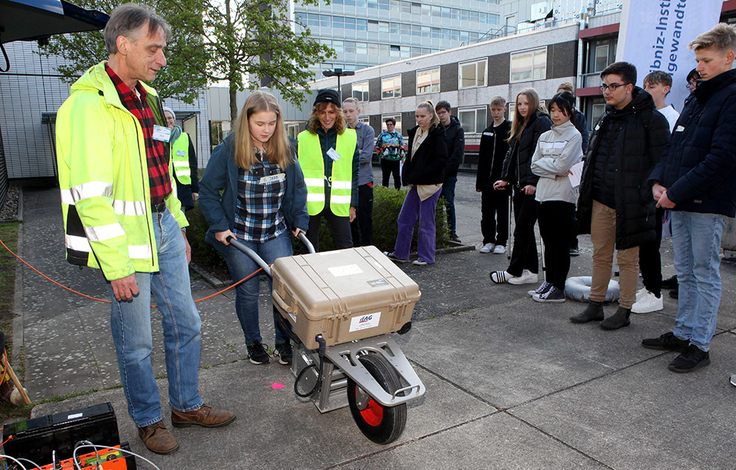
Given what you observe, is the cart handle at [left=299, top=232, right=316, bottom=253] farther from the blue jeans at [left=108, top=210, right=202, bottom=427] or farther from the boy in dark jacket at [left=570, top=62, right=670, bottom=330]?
the boy in dark jacket at [left=570, top=62, right=670, bottom=330]

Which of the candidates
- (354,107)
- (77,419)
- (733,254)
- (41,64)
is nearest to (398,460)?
(77,419)

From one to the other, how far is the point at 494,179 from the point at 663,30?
2.83 metres

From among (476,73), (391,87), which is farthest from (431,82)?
(391,87)

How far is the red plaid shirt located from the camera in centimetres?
246

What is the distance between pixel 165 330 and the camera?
2809mm

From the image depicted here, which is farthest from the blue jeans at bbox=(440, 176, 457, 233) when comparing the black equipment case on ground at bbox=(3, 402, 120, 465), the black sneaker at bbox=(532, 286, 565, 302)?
the black equipment case on ground at bbox=(3, 402, 120, 465)

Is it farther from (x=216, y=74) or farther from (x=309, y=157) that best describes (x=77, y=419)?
(x=216, y=74)

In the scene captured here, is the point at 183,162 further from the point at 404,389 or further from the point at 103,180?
the point at 404,389

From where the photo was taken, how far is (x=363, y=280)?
2705mm

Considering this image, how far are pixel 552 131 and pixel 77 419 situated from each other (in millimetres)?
4588

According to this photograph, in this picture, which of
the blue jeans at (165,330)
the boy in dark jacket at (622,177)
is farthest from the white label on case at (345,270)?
the boy in dark jacket at (622,177)

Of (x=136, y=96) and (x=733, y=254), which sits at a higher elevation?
(x=136, y=96)

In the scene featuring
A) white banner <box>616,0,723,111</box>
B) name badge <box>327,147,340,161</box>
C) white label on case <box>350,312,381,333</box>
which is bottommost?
white label on case <box>350,312,381,333</box>

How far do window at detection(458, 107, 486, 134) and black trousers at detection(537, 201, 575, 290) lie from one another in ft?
92.1
